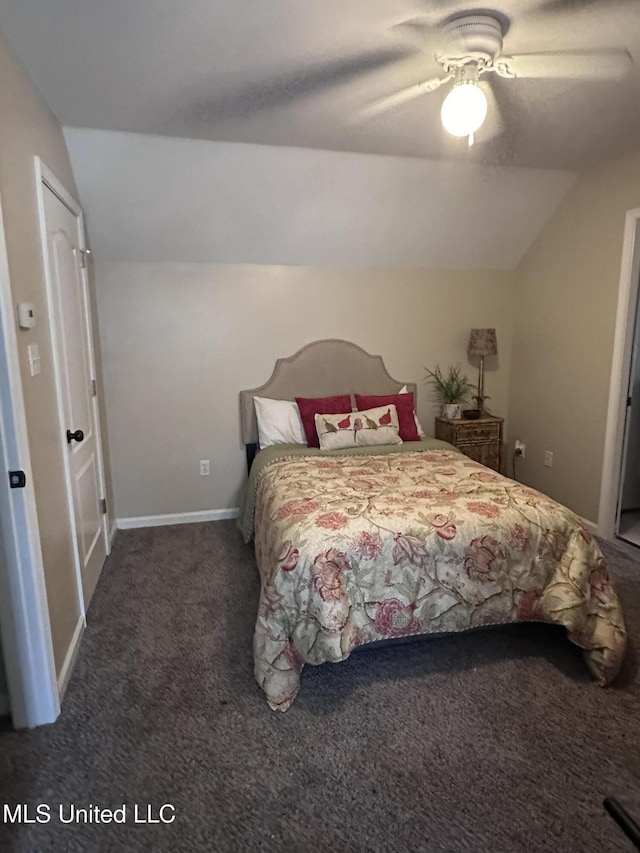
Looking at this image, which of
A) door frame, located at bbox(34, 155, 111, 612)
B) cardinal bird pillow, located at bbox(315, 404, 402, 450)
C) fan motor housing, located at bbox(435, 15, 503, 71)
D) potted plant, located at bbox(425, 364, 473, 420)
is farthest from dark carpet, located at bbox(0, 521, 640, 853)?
fan motor housing, located at bbox(435, 15, 503, 71)

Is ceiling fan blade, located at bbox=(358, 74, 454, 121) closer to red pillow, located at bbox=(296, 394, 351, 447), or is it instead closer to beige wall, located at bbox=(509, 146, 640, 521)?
beige wall, located at bbox=(509, 146, 640, 521)

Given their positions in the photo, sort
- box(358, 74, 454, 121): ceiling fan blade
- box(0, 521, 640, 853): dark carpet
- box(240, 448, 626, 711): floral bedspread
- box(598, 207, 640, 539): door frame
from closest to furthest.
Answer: box(0, 521, 640, 853): dark carpet
box(240, 448, 626, 711): floral bedspread
box(358, 74, 454, 121): ceiling fan blade
box(598, 207, 640, 539): door frame

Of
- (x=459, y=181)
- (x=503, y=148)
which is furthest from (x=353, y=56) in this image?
(x=459, y=181)

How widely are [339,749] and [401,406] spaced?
2.37 m

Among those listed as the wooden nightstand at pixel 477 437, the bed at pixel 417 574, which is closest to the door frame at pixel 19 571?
the bed at pixel 417 574

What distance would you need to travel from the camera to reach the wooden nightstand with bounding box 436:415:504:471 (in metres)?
3.81

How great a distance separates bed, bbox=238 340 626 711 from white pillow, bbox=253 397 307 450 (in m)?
1.11

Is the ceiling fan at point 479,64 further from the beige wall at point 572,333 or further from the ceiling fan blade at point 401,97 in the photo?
the beige wall at point 572,333

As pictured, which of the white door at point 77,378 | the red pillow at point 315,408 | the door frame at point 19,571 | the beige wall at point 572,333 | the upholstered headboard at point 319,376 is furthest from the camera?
the upholstered headboard at point 319,376

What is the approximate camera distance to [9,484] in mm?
1641

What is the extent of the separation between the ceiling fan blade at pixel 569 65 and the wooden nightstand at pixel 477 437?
2247 mm

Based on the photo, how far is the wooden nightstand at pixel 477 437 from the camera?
3.81 meters

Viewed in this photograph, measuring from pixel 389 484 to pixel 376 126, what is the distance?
71.3 inches

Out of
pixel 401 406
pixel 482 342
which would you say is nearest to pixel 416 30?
pixel 401 406
